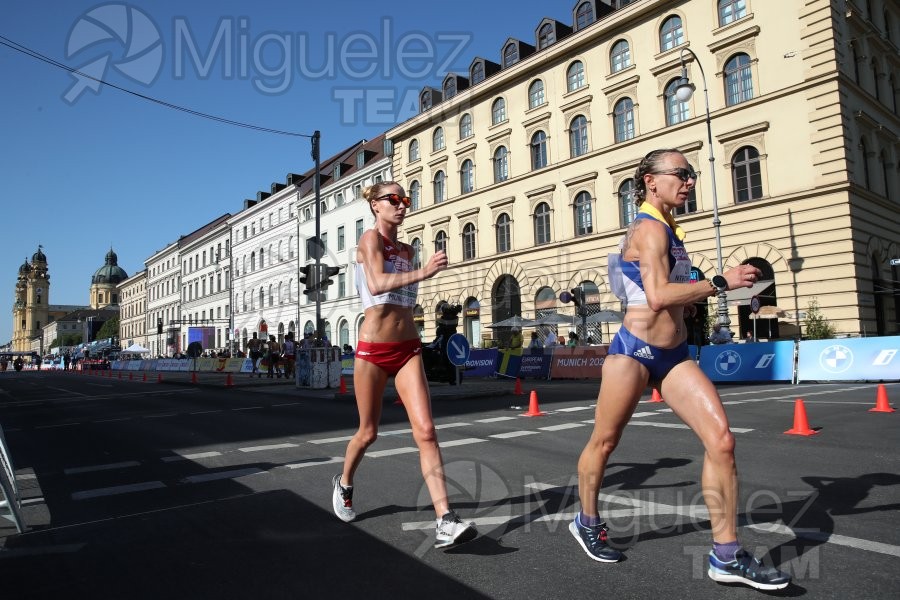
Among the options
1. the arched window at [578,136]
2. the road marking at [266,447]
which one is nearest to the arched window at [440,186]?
the arched window at [578,136]

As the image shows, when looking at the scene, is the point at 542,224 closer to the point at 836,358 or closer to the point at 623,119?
the point at 623,119

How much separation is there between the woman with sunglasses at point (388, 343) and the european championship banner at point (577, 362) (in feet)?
56.8

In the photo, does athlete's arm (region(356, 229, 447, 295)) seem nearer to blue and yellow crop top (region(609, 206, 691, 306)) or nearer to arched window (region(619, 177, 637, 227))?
blue and yellow crop top (region(609, 206, 691, 306))

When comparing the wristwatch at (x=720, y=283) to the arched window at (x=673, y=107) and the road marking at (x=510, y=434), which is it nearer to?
the road marking at (x=510, y=434)

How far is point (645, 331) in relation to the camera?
3041 mm

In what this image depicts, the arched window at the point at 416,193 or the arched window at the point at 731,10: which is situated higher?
the arched window at the point at 731,10

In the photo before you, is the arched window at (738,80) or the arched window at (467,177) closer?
the arched window at (738,80)

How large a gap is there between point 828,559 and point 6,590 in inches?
158

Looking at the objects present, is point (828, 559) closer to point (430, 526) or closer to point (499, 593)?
point (499, 593)

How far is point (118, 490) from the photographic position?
518cm

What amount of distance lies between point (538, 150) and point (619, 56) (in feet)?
21.5

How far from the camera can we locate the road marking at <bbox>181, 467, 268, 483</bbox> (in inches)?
216

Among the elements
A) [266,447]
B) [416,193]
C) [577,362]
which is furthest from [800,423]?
[416,193]

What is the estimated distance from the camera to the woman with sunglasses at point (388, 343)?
355 cm
